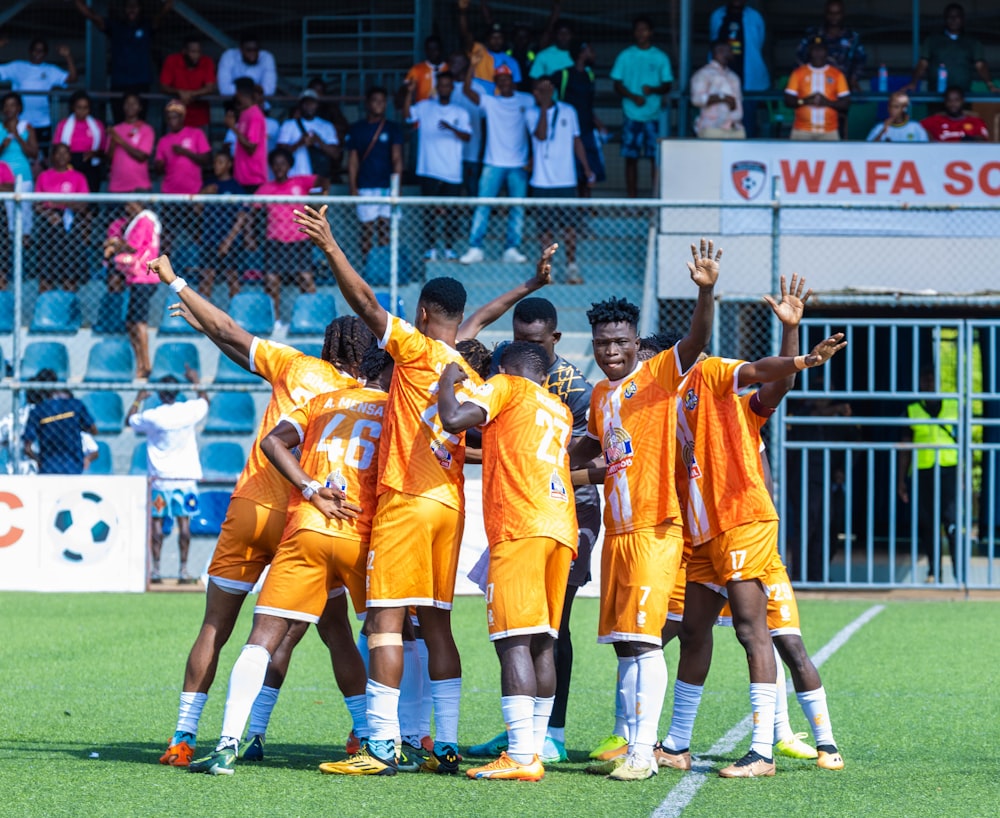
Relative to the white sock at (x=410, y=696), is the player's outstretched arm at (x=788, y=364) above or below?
above

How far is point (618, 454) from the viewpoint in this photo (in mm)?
6293

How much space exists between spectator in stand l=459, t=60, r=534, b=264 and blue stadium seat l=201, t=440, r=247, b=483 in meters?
3.29

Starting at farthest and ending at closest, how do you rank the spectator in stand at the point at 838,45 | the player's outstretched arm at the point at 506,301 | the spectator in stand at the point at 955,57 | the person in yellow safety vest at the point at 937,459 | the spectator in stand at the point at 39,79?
the spectator in stand at the point at 39,79 → the spectator in stand at the point at 955,57 → the spectator in stand at the point at 838,45 → the person in yellow safety vest at the point at 937,459 → the player's outstretched arm at the point at 506,301

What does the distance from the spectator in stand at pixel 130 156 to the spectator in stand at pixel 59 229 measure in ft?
1.36

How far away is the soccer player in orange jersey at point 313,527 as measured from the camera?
19.6 feet

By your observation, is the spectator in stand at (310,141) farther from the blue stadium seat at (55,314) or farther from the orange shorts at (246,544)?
the orange shorts at (246,544)

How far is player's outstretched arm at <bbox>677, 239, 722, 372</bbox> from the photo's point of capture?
5.86 metres

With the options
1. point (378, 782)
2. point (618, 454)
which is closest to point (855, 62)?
point (618, 454)

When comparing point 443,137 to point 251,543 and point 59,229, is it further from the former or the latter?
point 251,543

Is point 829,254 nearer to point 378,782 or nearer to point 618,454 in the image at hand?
point 618,454

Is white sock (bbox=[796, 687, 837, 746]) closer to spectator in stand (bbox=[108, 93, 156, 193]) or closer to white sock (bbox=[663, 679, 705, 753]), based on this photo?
white sock (bbox=[663, 679, 705, 753])

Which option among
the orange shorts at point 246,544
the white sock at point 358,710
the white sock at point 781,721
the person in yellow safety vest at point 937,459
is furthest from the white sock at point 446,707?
the person in yellow safety vest at point 937,459

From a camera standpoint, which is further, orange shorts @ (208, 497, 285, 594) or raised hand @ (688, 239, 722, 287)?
orange shorts @ (208, 497, 285, 594)

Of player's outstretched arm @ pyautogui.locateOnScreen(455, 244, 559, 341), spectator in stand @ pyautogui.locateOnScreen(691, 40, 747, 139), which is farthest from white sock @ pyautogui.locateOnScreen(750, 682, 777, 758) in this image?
spectator in stand @ pyautogui.locateOnScreen(691, 40, 747, 139)
